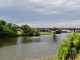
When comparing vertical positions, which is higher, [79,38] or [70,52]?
[79,38]

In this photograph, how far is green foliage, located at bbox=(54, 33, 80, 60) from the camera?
21828mm

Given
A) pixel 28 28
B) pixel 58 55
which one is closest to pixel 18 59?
pixel 58 55

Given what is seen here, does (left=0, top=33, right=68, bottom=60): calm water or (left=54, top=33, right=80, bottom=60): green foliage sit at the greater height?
(left=54, top=33, right=80, bottom=60): green foliage

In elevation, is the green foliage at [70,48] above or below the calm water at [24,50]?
above

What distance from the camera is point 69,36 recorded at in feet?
75.0

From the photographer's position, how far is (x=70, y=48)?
874 inches

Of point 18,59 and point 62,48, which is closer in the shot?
point 62,48

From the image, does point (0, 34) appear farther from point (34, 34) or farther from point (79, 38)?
point (79, 38)

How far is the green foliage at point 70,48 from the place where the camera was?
21.8 metres

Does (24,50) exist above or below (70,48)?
below

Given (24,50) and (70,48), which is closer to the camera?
(70,48)

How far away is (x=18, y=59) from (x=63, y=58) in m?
14.4

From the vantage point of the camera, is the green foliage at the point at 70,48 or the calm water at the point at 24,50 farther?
the calm water at the point at 24,50

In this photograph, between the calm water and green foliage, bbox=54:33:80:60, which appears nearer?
green foliage, bbox=54:33:80:60
